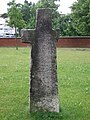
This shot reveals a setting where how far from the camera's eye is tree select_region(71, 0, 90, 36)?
1844 inches

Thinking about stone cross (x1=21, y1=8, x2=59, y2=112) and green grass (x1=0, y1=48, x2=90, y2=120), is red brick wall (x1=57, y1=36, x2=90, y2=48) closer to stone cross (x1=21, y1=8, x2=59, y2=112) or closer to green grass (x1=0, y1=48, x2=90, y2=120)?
green grass (x1=0, y1=48, x2=90, y2=120)

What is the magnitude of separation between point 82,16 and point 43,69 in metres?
40.6

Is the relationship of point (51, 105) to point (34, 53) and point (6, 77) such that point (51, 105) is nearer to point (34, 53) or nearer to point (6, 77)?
point (34, 53)

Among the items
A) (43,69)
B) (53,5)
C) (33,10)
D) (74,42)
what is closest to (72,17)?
(74,42)

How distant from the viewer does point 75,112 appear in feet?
26.4

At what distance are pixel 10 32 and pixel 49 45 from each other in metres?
89.1

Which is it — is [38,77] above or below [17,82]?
above

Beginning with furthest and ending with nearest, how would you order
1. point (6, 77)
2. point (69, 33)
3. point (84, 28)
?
1. point (69, 33)
2. point (84, 28)
3. point (6, 77)

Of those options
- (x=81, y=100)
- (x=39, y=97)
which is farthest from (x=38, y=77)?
(x=81, y=100)

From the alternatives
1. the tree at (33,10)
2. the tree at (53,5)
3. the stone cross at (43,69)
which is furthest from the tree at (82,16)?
the stone cross at (43,69)

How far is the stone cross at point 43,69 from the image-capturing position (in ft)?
25.2

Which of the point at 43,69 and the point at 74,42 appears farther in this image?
the point at 74,42

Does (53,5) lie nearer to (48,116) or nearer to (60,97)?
(60,97)

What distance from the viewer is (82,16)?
1876 inches
